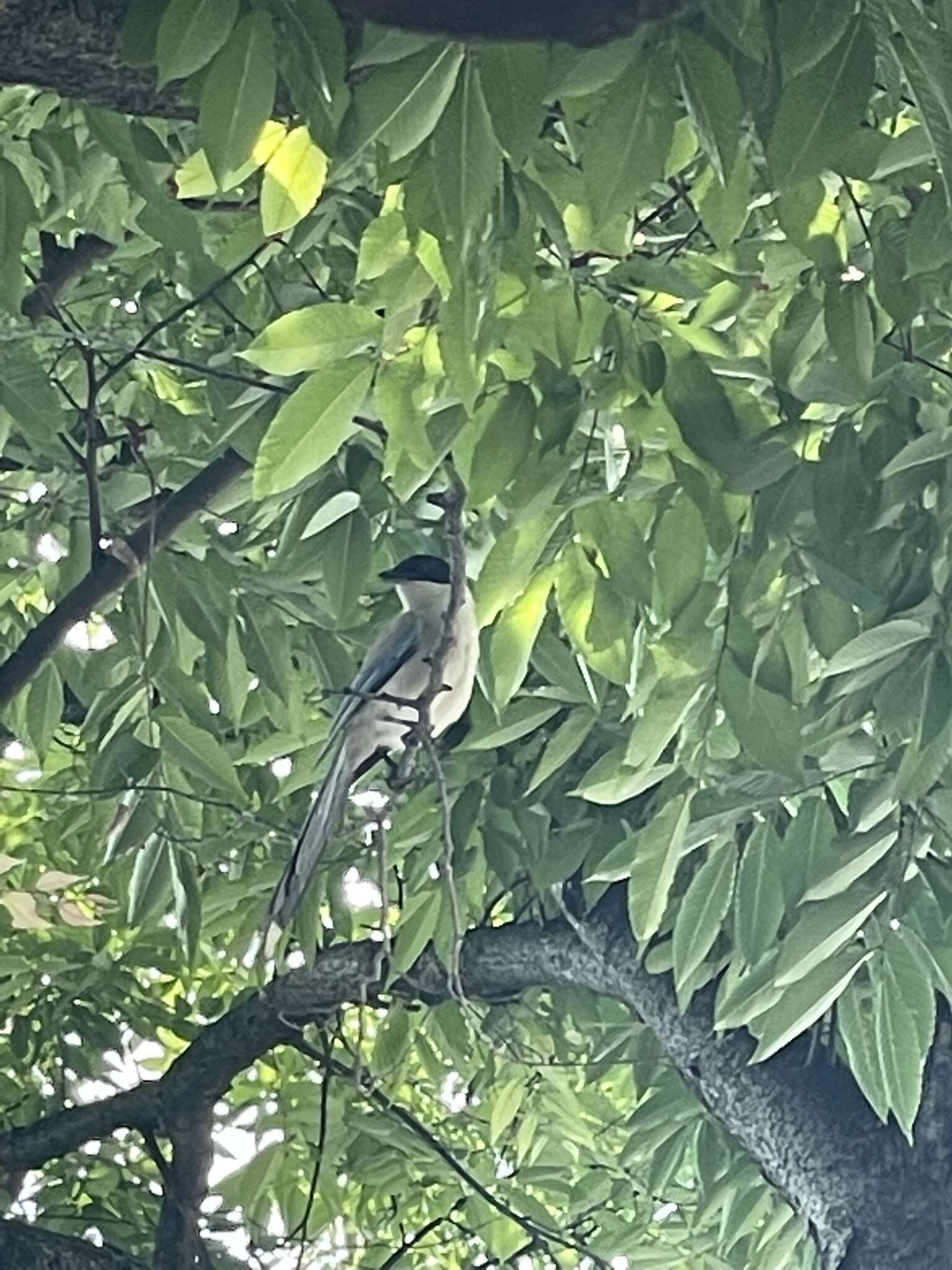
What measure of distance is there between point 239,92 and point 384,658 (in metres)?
1.88

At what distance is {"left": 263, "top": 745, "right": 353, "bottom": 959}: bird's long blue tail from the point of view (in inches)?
106

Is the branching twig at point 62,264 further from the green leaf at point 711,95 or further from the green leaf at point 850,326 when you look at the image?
the green leaf at point 711,95

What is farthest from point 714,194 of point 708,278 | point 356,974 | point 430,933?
point 356,974

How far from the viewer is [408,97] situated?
122cm

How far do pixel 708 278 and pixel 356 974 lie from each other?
1506mm

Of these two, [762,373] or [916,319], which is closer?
[762,373]

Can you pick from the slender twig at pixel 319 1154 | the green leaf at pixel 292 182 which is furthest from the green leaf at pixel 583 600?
the slender twig at pixel 319 1154

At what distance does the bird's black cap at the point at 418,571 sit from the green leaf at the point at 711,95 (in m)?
1.63

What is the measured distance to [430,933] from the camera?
2688 millimetres

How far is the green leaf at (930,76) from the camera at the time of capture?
1.06 metres

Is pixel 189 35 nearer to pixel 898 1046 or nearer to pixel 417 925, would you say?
pixel 898 1046

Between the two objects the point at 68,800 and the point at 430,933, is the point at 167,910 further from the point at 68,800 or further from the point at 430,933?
the point at 430,933

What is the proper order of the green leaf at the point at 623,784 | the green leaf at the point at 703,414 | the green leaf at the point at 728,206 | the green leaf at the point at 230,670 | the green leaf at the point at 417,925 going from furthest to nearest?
the green leaf at the point at 417,925 < the green leaf at the point at 230,670 < the green leaf at the point at 623,784 < the green leaf at the point at 703,414 < the green leaf at the point at 728,206

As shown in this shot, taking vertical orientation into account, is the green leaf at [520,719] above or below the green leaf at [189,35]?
below
